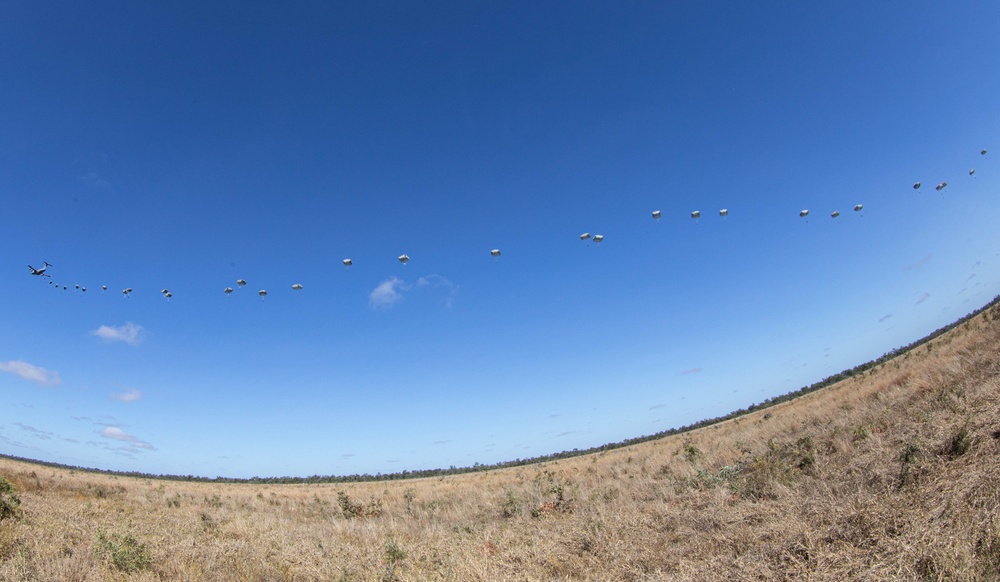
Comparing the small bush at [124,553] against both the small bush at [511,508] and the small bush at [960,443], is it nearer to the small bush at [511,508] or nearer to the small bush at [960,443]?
the small bush at [511,508]

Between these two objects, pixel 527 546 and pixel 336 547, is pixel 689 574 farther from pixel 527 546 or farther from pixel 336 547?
pixel 336 547

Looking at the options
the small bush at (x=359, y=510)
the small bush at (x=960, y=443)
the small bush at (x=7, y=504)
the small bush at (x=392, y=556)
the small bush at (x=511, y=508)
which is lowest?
the small bush at (x=359, y=510)

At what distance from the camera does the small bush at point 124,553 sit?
809 centimetres

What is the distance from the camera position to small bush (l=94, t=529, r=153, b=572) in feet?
26.5

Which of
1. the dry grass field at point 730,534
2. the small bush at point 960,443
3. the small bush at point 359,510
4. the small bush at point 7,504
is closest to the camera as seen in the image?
the dry grass field at point 730,534

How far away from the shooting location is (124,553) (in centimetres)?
834

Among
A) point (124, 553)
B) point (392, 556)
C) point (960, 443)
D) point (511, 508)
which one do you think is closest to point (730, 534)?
point (960, 443)

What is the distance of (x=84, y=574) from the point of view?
24.3ft

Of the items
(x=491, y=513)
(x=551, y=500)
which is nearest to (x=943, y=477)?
(x=551, y=500)

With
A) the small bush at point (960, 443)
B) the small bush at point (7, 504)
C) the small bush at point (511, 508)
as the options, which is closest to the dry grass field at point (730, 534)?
the small bush at point (960, 443)

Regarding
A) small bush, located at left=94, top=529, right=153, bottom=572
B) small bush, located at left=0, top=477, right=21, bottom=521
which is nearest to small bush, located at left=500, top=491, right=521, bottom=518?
small bush, located at left=94, top=529, right=153, bottom=572

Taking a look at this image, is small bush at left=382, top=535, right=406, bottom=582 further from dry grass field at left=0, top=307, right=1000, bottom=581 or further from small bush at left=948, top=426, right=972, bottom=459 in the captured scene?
small bush at left=948, top=426, right=972, bottom=459

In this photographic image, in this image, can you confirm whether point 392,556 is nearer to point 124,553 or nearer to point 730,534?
point 124,553

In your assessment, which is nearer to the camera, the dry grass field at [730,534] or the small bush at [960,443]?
the dry grass field at [730,534]
